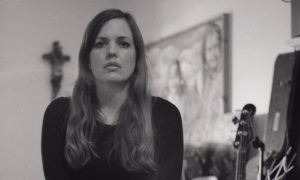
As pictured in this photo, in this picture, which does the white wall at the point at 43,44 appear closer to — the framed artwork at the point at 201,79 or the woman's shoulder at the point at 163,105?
the framed artwork at the point at 201,79

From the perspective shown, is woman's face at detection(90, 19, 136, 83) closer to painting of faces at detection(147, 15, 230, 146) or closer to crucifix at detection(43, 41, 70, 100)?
painting of faces at detection(147, 15, 230, 146)

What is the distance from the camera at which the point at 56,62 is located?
1945 millimetres

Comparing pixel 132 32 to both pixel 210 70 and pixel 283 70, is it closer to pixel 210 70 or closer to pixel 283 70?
pixel 283 70

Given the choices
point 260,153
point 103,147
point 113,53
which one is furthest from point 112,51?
point 260,153

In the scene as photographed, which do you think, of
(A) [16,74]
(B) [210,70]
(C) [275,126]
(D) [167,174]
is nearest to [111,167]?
(D) [167,174]

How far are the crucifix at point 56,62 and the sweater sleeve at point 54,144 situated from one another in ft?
4.35

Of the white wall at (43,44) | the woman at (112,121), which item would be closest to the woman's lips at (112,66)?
the woman at (112,121)

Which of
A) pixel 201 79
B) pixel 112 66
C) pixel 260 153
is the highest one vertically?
pixel 112 66

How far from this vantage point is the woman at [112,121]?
1.83ft

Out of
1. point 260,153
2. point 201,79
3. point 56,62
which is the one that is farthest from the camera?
point 56,62

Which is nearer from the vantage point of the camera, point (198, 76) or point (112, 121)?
point (112, 121)

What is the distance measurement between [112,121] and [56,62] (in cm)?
141

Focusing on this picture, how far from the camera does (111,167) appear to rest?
0.55 m

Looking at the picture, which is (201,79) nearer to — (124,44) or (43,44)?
(43,44)
